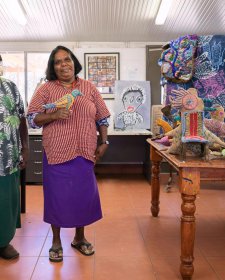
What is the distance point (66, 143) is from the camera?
234cm

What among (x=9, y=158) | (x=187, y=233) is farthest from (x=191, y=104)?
(x=9, y=158)

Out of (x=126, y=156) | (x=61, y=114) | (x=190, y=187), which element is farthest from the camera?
(x=126, y=156)

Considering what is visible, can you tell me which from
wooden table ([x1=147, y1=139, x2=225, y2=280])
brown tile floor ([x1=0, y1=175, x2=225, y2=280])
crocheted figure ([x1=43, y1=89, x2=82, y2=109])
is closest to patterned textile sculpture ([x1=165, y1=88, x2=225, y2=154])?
wooden table ([x1=147, y1=139, x2=225, y2=280])

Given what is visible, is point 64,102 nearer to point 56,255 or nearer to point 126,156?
point 56,255

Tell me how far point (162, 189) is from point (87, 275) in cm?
273

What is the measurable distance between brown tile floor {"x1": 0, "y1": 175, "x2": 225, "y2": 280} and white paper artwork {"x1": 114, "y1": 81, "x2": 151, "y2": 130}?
6.05ft

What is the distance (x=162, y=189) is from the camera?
4836mm

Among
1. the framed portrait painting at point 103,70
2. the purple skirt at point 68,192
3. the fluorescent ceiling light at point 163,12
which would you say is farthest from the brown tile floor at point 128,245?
the framed portrait painting at point 103,70

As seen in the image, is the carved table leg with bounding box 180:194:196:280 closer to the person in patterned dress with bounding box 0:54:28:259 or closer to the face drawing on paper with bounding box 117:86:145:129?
the person in patterned dress with bounding box 0:54:28:259

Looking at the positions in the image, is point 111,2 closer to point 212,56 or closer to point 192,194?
point 212,56

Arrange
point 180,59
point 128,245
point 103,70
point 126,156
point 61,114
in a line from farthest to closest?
point 103,70 → point 126,156 → point 180,59 → point 128,245 → point 61,114

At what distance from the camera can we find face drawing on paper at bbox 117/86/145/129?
5.85m

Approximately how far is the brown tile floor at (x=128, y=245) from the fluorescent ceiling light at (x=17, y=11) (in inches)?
107

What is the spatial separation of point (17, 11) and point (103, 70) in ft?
7.45
